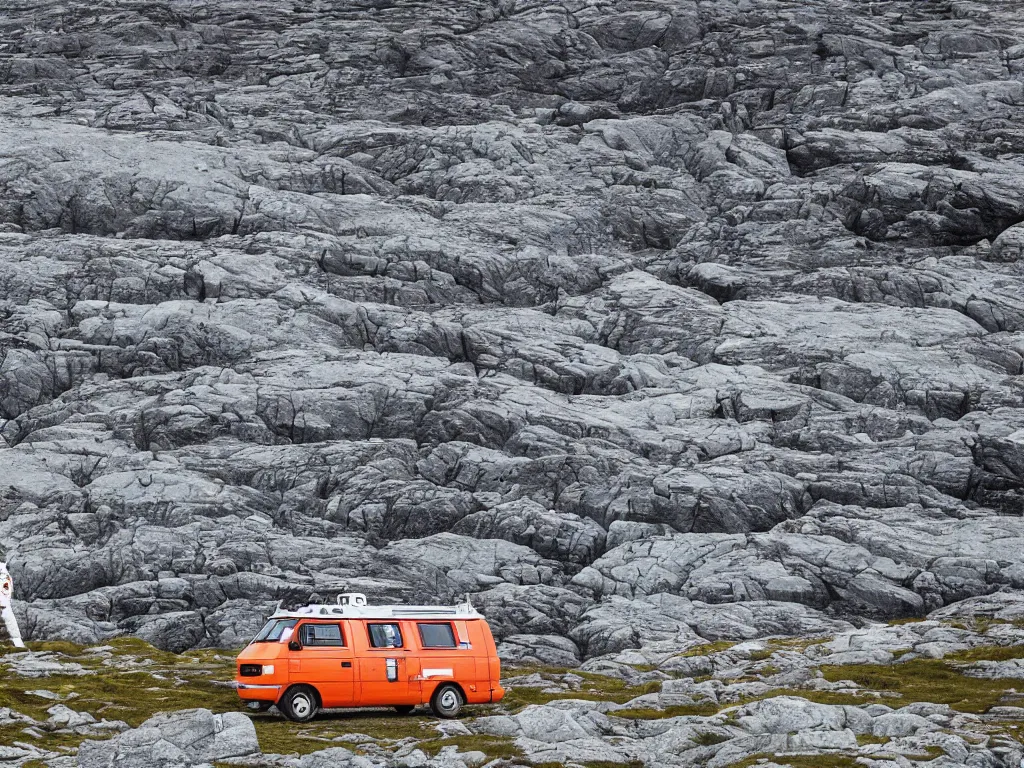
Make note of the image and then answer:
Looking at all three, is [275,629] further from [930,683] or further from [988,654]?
[988,654]

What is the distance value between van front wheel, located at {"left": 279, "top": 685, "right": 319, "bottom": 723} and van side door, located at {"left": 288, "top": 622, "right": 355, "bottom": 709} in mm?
333

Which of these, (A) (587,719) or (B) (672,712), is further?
(B) (672,712)

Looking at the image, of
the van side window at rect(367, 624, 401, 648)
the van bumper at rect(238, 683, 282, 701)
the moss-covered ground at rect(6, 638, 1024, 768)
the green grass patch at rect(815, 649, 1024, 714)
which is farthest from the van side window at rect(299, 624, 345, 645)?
the green grass patch at rect(815, 649, 1024, 714)

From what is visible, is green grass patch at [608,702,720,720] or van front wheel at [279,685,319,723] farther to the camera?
green grass patch at [608,702,720,720]

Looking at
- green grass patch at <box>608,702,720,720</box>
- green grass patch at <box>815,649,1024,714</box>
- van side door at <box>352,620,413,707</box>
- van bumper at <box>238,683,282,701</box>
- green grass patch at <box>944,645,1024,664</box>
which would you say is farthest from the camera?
green grass patch at <box>944,645,1024,664</box>

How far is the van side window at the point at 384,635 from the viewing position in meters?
42.2

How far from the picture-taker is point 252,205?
114m

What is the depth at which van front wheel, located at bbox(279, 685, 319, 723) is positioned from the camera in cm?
4103

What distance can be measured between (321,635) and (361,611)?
180 centimetres

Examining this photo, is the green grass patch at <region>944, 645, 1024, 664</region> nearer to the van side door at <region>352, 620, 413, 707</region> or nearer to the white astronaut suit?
the van side door at <region>352, 620, 413, 707</region>

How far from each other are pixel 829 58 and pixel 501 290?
5578 centimetres

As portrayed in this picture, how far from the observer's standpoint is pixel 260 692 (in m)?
40.9

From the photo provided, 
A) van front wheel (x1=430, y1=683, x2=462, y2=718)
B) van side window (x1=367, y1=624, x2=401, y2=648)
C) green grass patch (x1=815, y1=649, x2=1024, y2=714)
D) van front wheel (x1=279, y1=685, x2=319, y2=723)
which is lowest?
green grass patch (x1=815, y1=649, x2=1024, y2=714)

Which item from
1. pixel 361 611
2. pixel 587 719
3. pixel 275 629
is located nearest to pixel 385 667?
pixel 361 611
